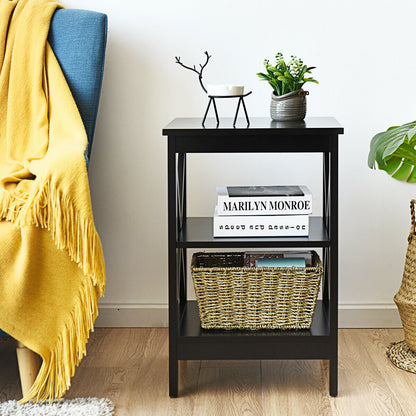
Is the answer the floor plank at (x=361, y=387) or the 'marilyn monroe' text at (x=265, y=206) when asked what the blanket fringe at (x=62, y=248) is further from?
the floor plank at (x=361, y=387)

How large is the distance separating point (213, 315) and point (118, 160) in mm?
731

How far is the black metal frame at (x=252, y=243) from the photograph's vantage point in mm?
1606

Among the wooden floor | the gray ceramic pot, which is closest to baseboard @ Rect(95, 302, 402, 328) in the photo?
the wooden floor

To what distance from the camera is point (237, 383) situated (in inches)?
69.7

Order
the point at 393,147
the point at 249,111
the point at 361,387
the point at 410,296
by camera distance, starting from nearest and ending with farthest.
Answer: the point at 393,147
the point at 361,387
the point at 410,296
the point at 249,111

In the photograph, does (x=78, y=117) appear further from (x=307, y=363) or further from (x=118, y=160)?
(x=307, y=363)

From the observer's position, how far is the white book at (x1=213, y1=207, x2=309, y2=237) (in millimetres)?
1655

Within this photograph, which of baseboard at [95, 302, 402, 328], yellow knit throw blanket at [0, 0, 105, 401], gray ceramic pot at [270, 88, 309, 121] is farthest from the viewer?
baseboard at [95, 302, 402, 328]

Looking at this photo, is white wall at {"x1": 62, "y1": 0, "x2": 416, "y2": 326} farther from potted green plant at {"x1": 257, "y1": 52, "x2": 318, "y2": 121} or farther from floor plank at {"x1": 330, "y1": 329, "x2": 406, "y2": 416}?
potted green plant at {"x1": 257, "y1": 52, "x2": 318, "y2": 121}

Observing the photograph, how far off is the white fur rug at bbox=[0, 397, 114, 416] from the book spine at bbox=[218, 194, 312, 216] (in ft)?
1.93

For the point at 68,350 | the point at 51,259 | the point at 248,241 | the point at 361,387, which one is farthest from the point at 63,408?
the point at 361,387

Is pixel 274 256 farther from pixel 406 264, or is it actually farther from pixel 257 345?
pixel 406 264

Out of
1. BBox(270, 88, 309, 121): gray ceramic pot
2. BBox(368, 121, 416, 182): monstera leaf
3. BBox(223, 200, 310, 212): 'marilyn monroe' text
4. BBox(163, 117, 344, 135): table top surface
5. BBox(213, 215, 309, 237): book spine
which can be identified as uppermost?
BBox(270, 88, 309, 121): gray ceramic pot

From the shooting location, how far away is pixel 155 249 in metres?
2.22
